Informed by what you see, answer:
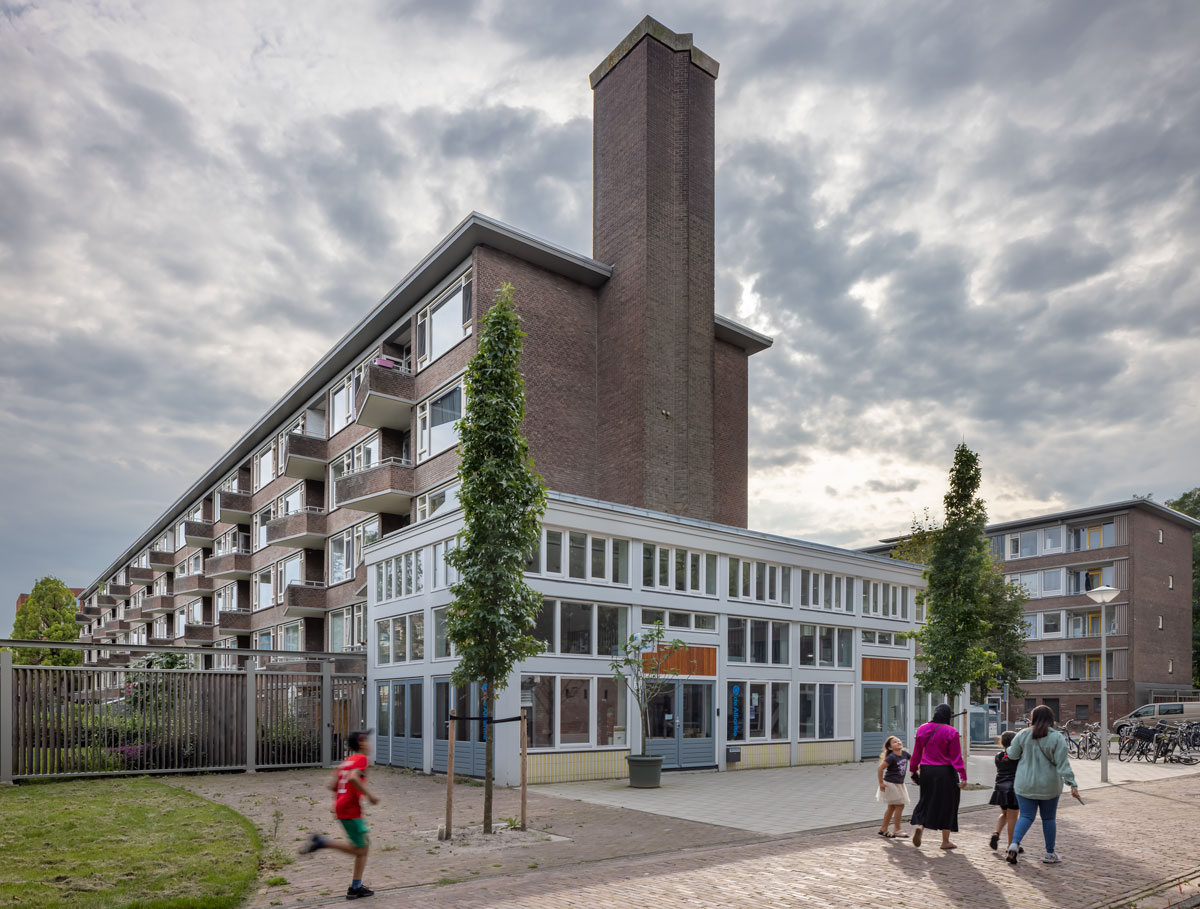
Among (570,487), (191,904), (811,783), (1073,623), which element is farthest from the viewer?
(1073,623)

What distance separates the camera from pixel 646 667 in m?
22.4

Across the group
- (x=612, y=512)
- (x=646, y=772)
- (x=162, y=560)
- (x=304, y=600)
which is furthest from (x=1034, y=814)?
(x=162, y=560)

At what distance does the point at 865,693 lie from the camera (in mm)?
30812

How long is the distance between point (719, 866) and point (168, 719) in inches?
672

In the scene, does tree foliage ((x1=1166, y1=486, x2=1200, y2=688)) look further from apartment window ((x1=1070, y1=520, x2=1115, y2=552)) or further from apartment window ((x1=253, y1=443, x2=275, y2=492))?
apartment window ((x1=253, y1=443, x2=275, y2=492))

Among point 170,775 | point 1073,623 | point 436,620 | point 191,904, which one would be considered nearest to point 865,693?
point 436,620

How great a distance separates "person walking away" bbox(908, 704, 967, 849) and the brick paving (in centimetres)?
46

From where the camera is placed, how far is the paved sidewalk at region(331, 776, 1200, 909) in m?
9.60

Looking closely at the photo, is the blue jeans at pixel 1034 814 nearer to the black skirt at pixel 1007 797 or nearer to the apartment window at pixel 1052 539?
the black skirt at pixel 1007 797

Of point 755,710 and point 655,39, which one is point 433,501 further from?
point 655,39

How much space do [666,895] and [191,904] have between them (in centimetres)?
455

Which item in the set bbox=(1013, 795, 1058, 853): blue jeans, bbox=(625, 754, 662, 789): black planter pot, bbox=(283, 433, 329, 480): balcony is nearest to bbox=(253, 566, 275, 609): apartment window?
bbox=(283, 433, 329, 480): balcony

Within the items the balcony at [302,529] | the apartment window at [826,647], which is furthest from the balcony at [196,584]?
the apartment window at [826,647]

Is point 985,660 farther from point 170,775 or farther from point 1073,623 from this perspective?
point 1073,623
